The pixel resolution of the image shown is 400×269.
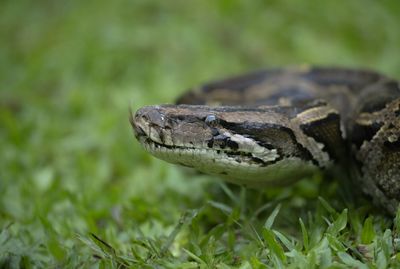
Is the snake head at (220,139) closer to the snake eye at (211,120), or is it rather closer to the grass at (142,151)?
the snake eye at (211,120)

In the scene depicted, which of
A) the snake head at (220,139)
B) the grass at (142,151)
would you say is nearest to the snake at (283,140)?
the snake head at (220,139)

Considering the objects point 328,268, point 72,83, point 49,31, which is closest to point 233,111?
A: point 328,268

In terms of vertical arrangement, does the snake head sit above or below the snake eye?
below

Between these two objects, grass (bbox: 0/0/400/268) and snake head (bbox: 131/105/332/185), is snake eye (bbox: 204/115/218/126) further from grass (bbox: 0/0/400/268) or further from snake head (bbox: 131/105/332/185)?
grass (bbox: 0/0/400/268)

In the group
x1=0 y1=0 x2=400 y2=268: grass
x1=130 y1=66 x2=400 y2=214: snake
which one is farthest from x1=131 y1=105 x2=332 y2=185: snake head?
x1=0 y1=0 x2=400 y2=268: grass

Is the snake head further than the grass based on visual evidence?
Yes

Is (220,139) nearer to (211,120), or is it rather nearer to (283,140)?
(211,120)
